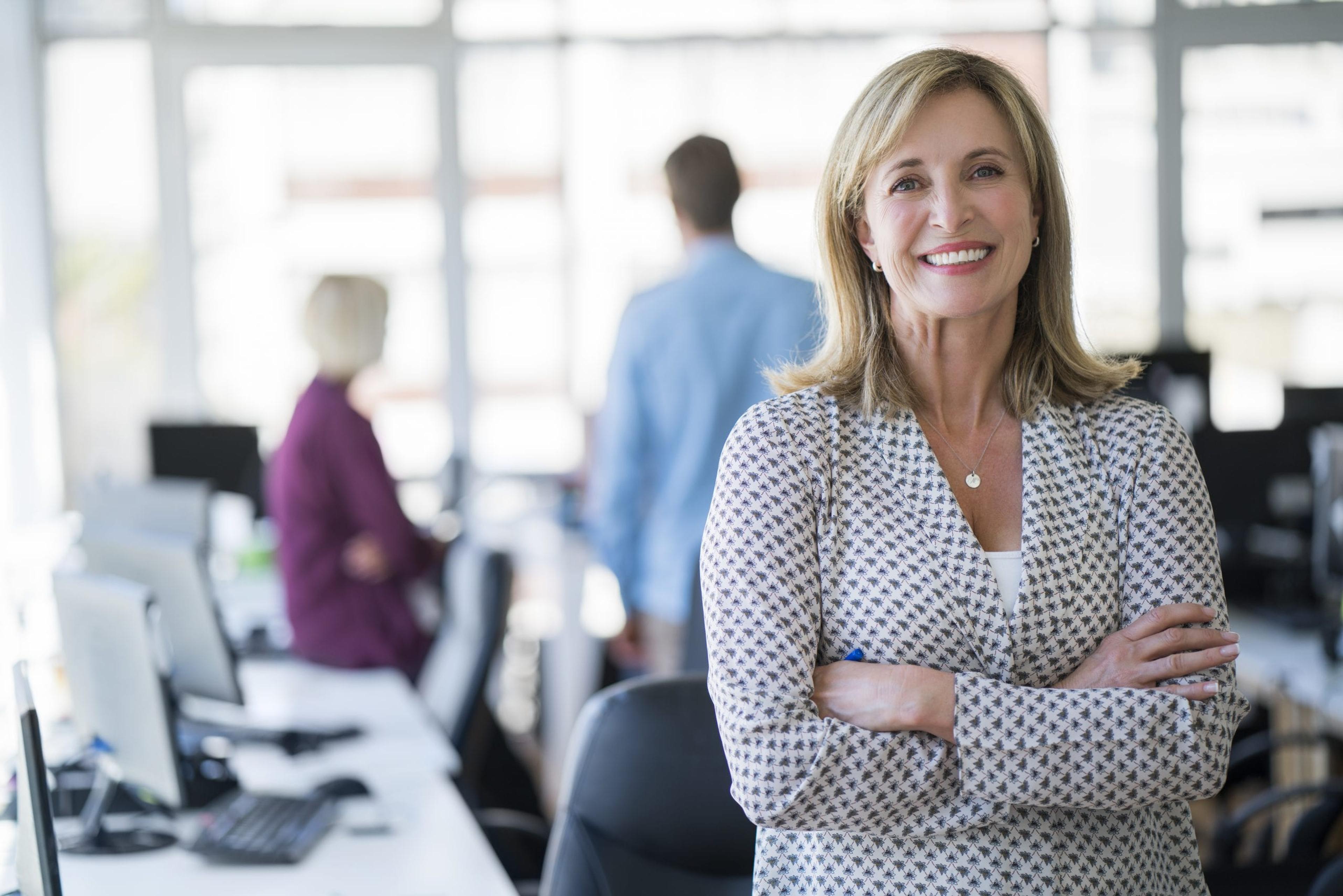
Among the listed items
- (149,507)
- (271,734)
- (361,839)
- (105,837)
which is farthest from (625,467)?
(105,837)

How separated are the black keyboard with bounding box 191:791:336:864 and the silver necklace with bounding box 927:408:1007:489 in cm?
121

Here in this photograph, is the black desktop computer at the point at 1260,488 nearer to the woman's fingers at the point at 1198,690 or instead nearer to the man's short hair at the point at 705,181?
the man's short hair at the point at 705,181

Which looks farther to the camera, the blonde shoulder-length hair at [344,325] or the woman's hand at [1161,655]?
the blonde shoulder-length hair at [344,325]

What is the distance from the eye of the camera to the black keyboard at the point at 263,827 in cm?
206

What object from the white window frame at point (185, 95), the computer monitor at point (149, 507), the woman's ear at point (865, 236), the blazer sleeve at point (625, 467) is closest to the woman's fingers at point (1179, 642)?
the woman's ear at point (865, 236)

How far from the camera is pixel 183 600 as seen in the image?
2.58 metres

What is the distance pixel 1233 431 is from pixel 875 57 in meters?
3.54

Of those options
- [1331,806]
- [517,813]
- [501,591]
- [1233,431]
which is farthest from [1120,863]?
[1233,431]

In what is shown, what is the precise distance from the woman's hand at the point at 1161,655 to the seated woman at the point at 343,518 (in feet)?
7.49

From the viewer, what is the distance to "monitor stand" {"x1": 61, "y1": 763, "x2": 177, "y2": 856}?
214cm

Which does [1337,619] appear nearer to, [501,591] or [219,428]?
[501,591]

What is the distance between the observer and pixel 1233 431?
156 inches

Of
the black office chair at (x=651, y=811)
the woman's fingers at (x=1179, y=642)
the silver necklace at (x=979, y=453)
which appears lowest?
the black office chair at (x=651, y=811)

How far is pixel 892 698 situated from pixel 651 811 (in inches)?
21.2
